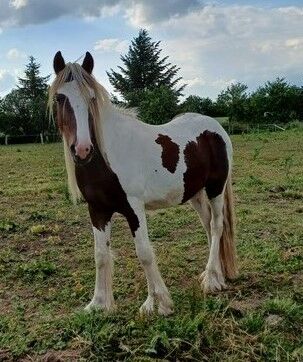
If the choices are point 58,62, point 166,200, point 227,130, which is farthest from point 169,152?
A: point 227,130

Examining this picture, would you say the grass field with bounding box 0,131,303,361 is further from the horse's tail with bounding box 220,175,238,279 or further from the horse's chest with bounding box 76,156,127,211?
the horse's chest with bounding box 76,156,127,211

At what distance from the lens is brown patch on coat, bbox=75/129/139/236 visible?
3574 mm

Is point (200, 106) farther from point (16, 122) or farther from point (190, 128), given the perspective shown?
point (190, 128)

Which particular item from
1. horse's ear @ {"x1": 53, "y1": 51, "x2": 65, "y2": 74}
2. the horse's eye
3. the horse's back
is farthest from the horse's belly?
horse's ear @ {"x1": 53, "y1": 51, "x2": 65, "y2": 74}

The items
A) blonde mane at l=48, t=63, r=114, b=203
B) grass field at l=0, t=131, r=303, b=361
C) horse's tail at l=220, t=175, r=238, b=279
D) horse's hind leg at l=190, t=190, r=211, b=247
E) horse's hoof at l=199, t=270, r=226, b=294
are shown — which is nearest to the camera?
grass field at l=0, t=131, r=303, b=361

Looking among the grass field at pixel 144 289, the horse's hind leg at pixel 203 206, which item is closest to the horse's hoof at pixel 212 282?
the grass field at pixel 144 289

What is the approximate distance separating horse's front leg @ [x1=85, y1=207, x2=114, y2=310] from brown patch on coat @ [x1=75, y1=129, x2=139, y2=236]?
0.39 feet

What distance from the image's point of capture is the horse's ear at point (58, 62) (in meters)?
3.47

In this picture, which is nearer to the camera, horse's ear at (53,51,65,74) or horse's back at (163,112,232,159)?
horse's ear at (53,51,65,74)

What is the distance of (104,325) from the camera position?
10.6 ft

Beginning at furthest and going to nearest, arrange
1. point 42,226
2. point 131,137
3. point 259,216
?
point 259,216 < point 42,226 < point 131,137

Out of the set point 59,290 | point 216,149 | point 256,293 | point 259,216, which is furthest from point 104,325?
point 259,216

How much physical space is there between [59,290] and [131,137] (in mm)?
1706

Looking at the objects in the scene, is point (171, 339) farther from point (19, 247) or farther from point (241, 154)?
point (241, 154)
